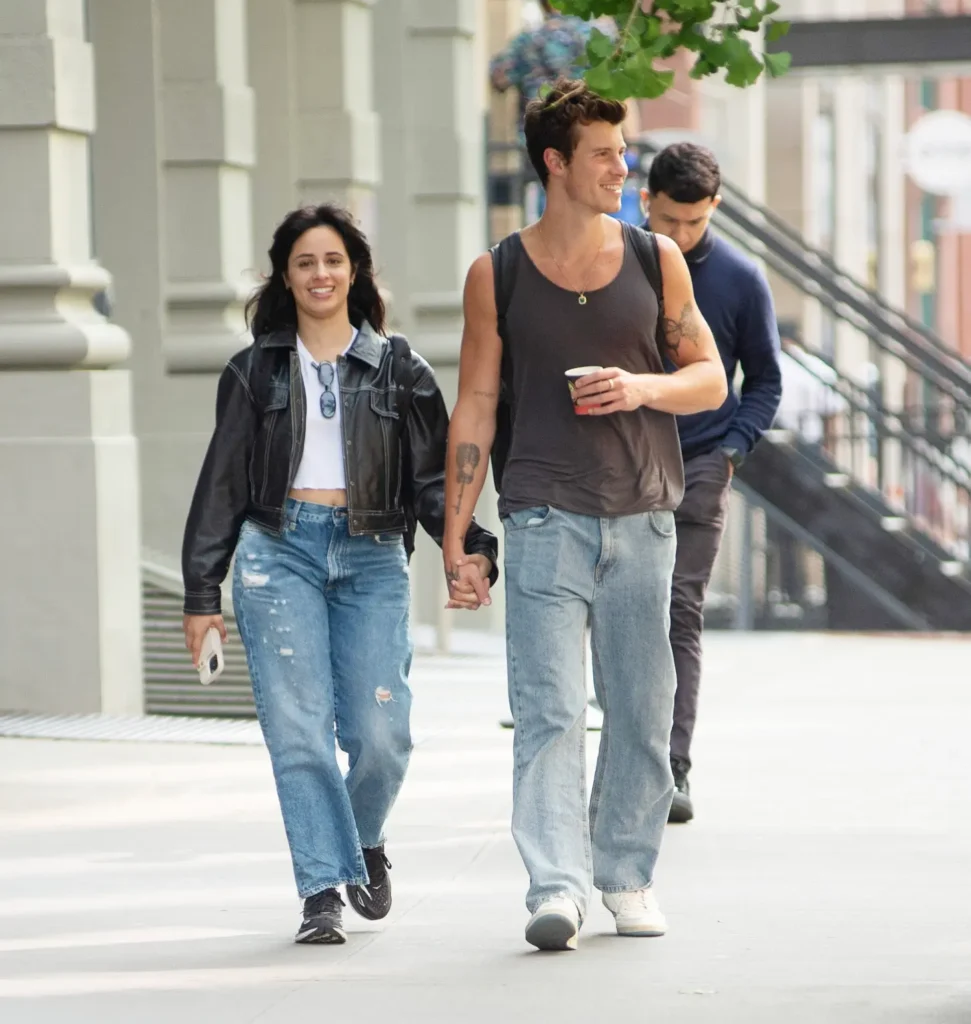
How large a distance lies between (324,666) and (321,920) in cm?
57

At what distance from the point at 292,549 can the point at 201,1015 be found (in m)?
1.13

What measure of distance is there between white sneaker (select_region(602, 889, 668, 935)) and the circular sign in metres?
24.9

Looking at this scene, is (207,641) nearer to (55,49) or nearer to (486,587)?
(486,587)

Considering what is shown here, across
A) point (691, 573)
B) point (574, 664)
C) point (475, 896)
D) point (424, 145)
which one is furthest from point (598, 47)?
point (424, 145)

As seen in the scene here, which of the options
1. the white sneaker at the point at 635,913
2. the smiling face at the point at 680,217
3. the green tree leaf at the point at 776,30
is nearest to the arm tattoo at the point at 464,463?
the white sneaker at the point at 635,913

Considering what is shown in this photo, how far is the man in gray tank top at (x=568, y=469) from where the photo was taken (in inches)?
218

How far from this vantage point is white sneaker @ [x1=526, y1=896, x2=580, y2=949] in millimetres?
5492

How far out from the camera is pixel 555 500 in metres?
5.56

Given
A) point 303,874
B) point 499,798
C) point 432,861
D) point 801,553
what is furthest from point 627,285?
point 801,553

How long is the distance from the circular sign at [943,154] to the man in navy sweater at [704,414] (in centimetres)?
2286

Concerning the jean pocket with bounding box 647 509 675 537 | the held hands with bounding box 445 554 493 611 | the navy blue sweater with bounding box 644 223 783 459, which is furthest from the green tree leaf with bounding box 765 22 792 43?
the navy blue sweater with bounding box 644 223 783 459

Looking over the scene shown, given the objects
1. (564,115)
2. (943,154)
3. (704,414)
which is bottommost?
(704,414)

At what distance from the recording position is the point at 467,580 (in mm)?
5598

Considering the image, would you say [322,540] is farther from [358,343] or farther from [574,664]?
[574,664]
